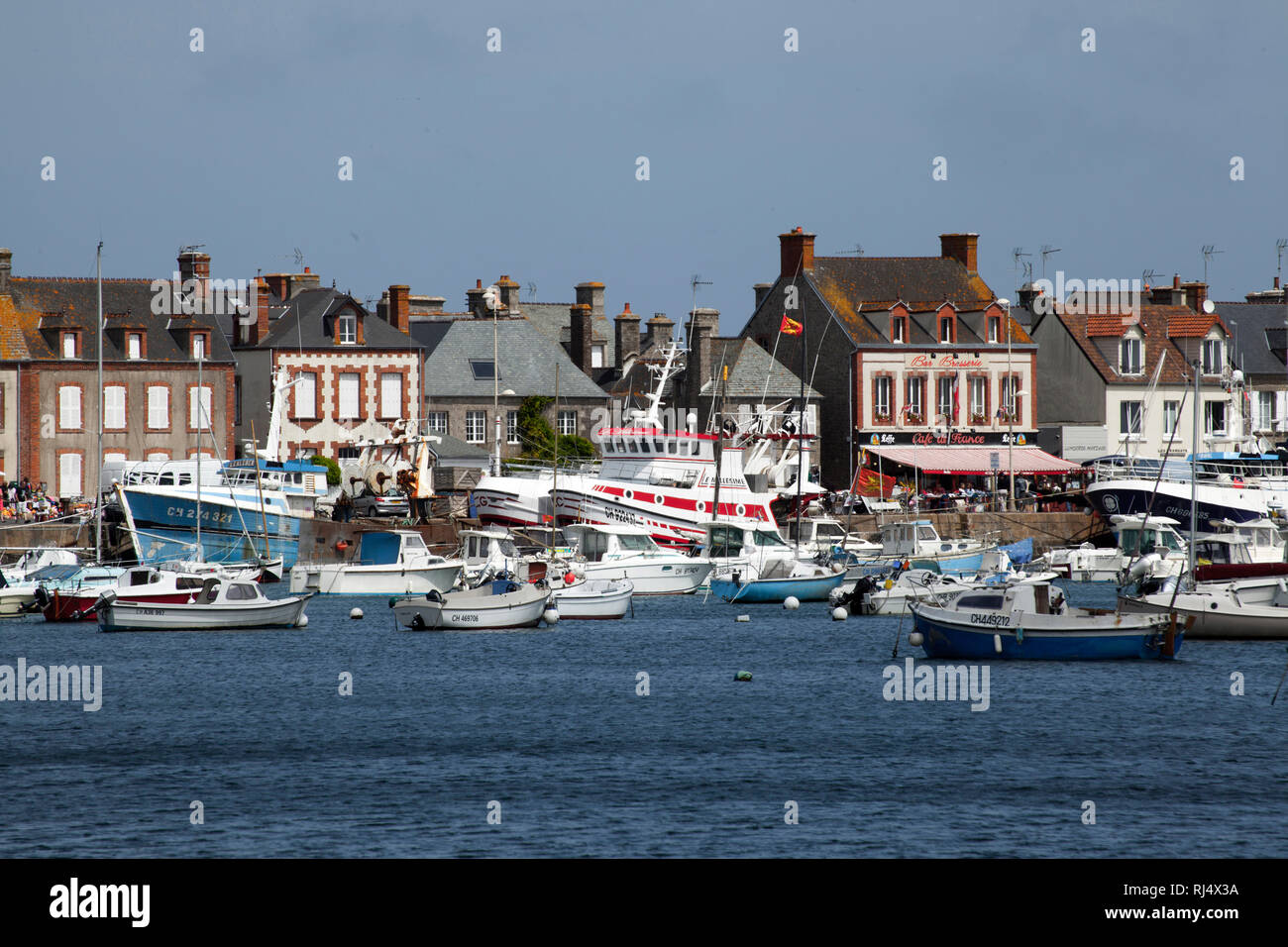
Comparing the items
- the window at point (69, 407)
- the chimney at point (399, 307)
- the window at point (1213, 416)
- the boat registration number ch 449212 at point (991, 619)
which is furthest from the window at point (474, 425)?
the boat registration number ch 449212 at point (991, 619)

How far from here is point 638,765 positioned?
2642 centimetres

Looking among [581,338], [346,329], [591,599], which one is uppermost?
[581,338]

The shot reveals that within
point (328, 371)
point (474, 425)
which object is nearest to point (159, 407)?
point (328, 371)

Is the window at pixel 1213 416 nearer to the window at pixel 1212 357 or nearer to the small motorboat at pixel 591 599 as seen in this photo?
the window at pixel 1212 357

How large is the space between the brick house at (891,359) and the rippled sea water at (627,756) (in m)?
41.5

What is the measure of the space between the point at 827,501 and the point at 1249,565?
3113 centimetres

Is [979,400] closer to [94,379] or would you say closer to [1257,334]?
[1257,334]

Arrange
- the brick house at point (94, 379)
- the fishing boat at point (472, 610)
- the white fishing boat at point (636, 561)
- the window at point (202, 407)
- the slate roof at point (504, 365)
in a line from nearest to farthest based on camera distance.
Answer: the fishing boat at point (472, 610)
the white fishing boat at point (636, 561)
the brick house at point (94, 379)
the window at point (202, 407)
the slate roof at point (504, 365)

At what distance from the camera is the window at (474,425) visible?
8600 centimetres

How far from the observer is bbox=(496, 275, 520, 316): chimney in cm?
9903

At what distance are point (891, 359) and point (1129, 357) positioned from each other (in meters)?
14.1

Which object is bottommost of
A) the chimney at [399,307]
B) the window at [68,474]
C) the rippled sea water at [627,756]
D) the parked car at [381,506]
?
the rippled sea water at [627,756]

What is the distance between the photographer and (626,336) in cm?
9281

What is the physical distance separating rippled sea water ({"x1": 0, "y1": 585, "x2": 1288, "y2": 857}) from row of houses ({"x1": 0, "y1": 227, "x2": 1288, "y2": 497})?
34.1m
